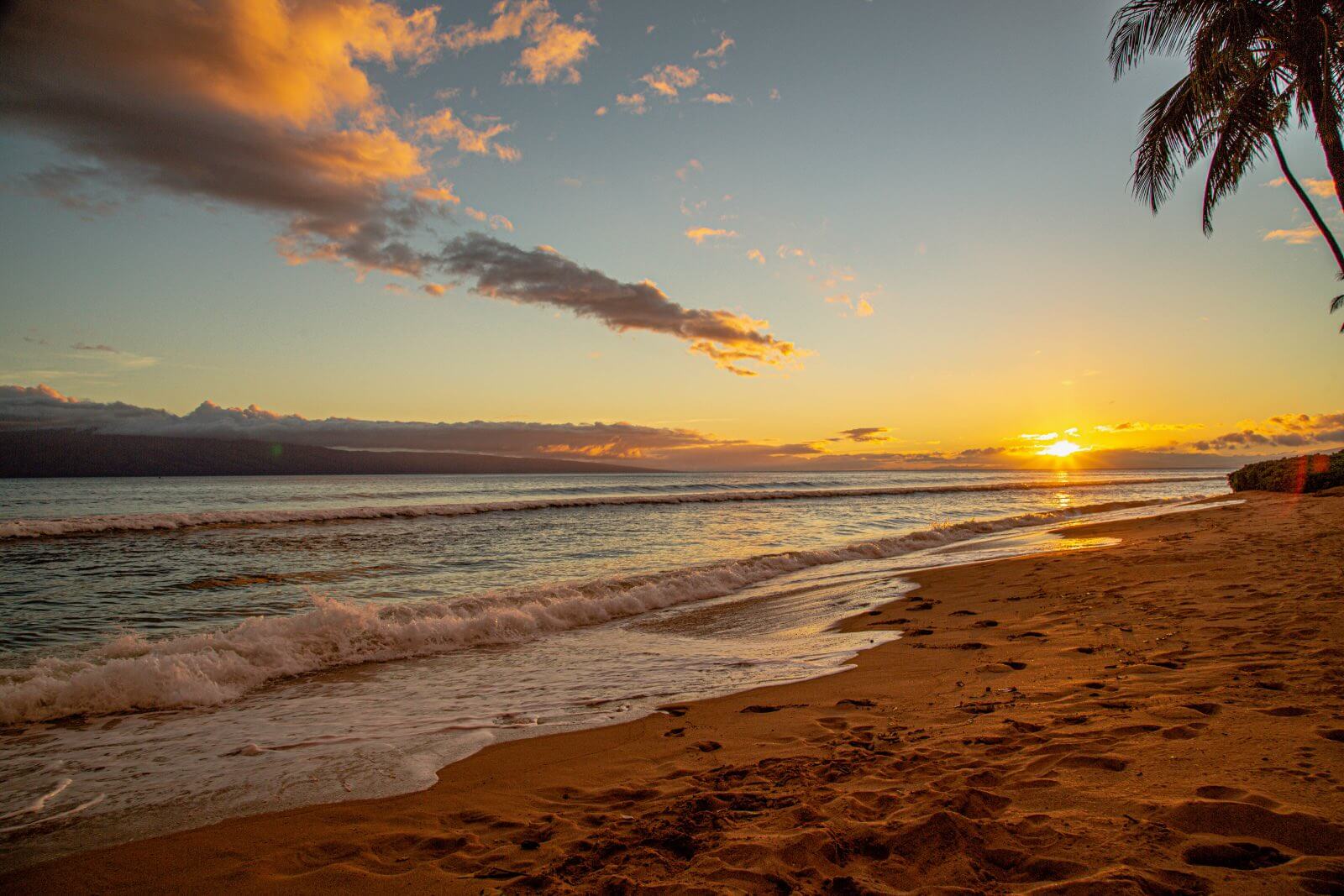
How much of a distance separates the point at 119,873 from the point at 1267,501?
28.2 metres

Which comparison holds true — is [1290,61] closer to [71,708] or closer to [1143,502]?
[71,708]

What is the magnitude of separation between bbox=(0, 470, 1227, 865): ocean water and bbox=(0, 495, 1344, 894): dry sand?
1.77ft

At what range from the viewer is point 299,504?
34.2 meters

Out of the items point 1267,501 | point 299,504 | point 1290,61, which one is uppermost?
point 1290,61

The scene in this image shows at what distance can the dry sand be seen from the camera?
2395 mm

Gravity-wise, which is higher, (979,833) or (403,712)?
(979,833)

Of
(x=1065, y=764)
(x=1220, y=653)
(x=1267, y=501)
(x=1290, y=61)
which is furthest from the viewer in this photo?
(x=1267, y=501)

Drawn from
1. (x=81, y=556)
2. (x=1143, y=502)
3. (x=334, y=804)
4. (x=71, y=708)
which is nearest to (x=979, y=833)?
(x=334, y=804)

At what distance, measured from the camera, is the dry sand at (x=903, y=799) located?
239 cm

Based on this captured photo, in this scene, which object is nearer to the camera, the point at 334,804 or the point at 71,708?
the point at 334,804

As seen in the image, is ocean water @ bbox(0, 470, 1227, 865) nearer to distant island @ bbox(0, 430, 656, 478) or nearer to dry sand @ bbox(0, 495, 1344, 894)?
dry sand @ bbox(0, 495, 1344, 894)

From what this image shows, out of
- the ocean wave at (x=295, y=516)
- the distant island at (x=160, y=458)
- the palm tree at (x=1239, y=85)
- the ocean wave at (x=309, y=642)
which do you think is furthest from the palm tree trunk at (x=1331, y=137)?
the distant island at (x=160, y=458)

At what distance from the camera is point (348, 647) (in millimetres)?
7648

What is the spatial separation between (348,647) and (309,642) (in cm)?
45
